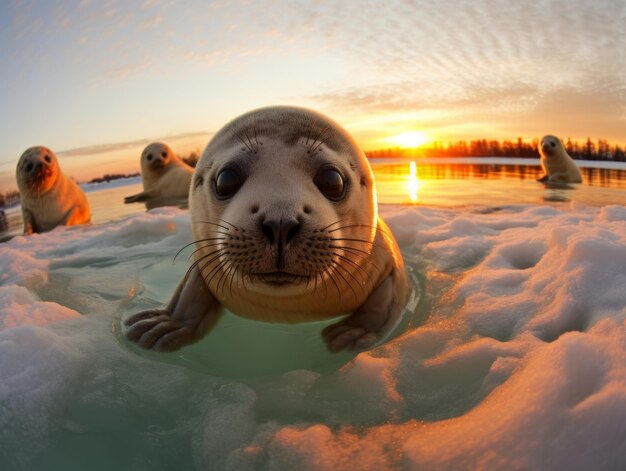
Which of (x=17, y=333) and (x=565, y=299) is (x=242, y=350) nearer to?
(x=17, y=333)

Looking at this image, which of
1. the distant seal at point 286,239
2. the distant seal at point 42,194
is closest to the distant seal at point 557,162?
the distant seal at point 42,194

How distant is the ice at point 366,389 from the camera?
4.65 ft

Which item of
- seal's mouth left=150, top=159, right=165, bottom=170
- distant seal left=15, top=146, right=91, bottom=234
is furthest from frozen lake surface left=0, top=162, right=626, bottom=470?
seal's mouth left=150, top=159, right=165, bottom=170

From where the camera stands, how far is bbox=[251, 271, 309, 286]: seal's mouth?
76.7 inches

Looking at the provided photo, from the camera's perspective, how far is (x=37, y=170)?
805 cm

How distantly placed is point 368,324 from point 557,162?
12804mm

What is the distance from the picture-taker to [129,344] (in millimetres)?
2350

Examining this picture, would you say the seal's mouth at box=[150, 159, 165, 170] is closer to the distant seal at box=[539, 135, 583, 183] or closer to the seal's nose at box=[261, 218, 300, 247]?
the distant seal at box=[539, 135, 583, 183]

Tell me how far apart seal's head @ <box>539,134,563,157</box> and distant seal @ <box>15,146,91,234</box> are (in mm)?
11499

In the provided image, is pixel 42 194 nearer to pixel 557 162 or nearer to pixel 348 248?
pixel 348 248

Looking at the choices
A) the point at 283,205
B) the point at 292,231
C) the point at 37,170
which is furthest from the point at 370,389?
the point at 37,170

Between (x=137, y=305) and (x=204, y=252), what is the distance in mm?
726

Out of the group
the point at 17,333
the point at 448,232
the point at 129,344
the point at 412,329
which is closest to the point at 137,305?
the point at 129,344

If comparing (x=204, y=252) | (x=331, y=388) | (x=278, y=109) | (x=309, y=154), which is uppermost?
(x=278, y=109)
